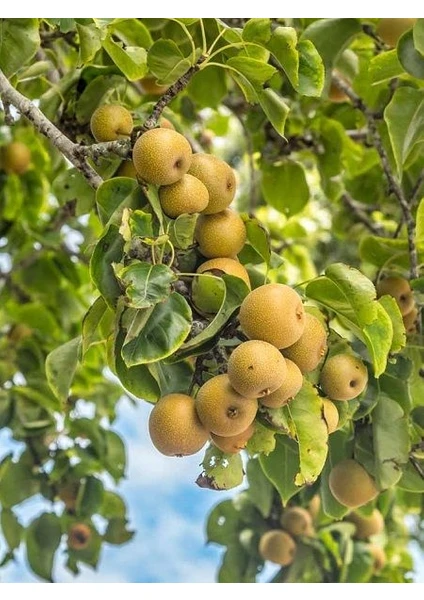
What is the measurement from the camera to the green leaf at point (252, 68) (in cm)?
83

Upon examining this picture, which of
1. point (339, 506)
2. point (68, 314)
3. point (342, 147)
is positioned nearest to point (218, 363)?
point (339, 506)

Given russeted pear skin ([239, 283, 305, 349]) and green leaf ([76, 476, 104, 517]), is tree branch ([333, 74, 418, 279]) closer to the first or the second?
russeted pear skin ([239, 283, 305, 349])

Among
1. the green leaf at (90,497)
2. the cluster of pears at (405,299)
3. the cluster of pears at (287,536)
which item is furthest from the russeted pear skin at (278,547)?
the cluster of pears at (405,299)

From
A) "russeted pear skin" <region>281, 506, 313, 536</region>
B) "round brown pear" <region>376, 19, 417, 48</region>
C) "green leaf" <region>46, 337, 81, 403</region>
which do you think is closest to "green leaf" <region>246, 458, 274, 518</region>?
"russeted pear skin" <region>281, 506, 313, 536</region>

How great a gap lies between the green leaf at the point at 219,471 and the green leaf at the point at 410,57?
413 millimetres

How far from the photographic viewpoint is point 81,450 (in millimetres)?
1484

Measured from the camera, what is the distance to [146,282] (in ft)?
2.40

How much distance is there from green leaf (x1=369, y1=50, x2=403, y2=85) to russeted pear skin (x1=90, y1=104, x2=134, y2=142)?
0.86 feet

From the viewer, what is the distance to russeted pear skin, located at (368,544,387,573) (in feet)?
5.30

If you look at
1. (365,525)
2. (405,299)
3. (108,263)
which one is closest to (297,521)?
(365,525)

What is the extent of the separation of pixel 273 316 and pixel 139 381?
0.50 ft

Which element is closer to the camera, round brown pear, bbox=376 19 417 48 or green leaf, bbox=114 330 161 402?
green leaf, bbox=114 330 161 402

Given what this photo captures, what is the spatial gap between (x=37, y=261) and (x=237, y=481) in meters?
1.00
